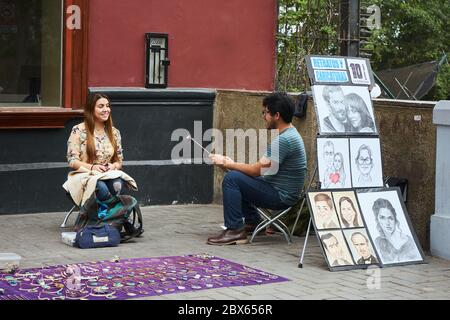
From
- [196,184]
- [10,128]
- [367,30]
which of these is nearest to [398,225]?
[196,184]

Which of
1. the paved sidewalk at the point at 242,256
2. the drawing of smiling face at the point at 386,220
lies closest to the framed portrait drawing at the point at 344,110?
the drawing of smiling face at the point at 386,220

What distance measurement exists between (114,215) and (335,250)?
2076 millimetres

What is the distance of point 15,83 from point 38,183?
3.55ft

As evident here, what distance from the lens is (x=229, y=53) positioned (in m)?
10.4

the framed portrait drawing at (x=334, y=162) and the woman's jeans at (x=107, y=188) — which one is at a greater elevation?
the framed portrait drawing at (x=334, y=162)

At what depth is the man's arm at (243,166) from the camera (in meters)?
7.73

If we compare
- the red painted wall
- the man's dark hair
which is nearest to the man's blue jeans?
the man's dark hair

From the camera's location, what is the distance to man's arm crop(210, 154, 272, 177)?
7.73m

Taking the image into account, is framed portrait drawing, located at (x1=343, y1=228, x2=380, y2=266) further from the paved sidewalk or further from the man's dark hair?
the man's dark hair

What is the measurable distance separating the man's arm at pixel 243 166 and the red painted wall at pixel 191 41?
2403 mm

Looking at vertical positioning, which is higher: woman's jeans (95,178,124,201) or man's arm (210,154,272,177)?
man's arm (210,154,272,177)

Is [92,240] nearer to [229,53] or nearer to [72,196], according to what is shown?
[72,196]

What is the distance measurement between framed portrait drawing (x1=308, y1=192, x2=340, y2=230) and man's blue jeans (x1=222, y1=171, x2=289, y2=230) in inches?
27.3

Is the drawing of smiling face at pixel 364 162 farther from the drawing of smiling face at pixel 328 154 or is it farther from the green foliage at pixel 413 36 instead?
the green foliage at pixel 413 36
